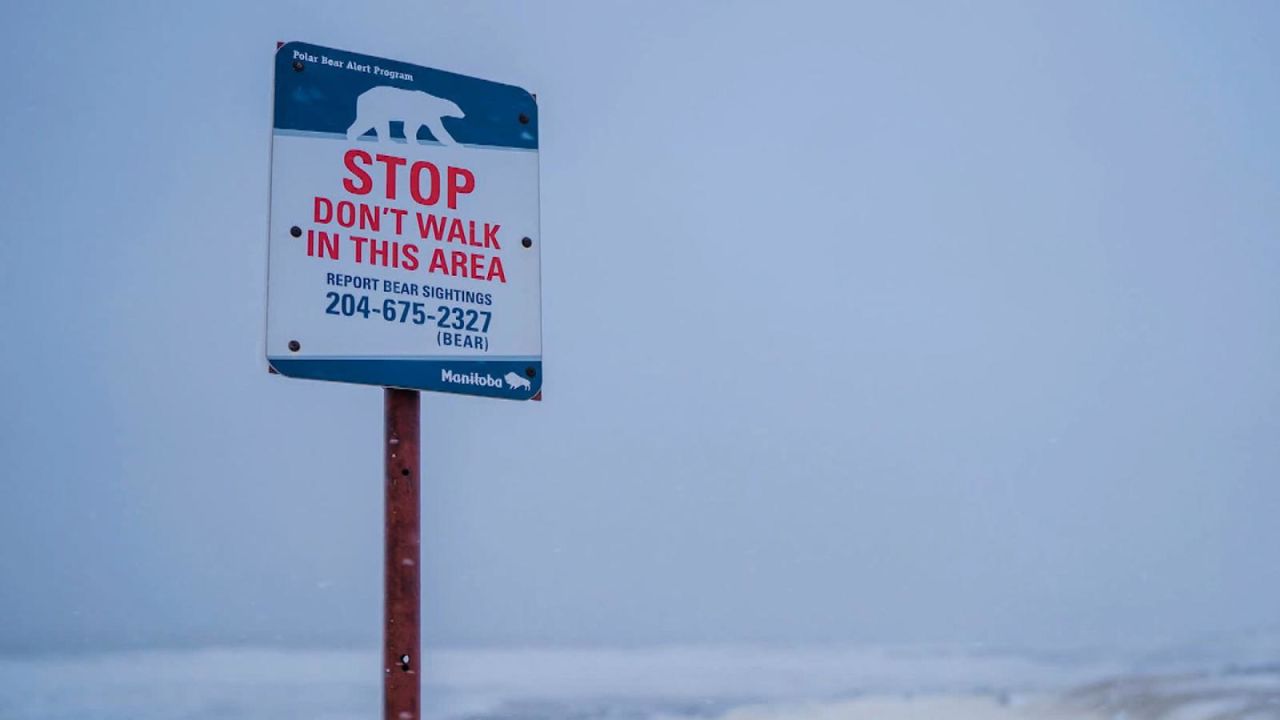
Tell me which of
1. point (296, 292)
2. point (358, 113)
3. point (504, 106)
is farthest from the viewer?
point (504, 106)

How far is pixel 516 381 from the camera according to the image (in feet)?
9.84

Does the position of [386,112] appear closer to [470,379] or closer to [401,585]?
[470,379]

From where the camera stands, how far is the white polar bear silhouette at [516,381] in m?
2.99

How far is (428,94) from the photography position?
305 cm

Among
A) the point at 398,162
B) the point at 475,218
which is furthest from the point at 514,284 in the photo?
the point at 398,162

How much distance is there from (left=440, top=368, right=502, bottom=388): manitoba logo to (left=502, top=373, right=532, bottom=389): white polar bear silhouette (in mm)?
22

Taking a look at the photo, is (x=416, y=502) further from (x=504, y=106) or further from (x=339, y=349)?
(x=504, y=106)

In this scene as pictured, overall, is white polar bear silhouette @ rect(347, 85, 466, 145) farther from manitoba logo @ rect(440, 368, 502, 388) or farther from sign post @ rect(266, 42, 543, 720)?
manitoba logo @ rect(440, 368, 502, 388)

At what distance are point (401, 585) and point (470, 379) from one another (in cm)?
51

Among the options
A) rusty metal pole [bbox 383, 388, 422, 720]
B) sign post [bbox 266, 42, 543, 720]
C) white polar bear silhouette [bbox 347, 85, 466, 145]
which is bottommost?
rusty metal pole [bbox 383, 388, 422, 720]

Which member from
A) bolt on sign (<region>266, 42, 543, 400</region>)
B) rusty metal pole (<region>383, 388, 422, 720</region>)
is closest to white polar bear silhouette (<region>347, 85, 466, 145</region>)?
bolt on sign (<region>266, 42, 543, 400</region>)

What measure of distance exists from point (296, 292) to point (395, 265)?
239 mm

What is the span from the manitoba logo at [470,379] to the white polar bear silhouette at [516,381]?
0.02 metres

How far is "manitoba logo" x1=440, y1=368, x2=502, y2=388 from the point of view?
9.59 ft
